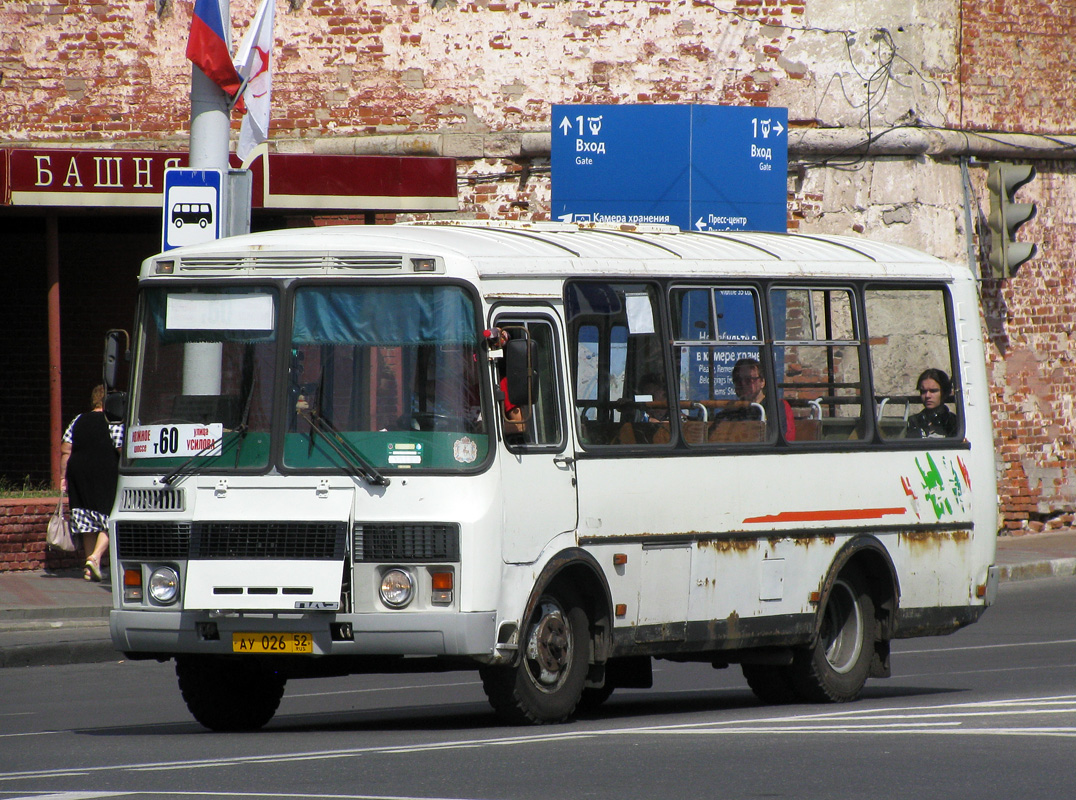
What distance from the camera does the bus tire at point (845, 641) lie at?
36.1ft

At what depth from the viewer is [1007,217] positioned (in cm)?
2208

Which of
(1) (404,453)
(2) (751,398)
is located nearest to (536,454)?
(1) (404,453)

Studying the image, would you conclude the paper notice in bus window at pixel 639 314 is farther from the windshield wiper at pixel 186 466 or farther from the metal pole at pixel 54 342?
the metal pole at pixel 54 342

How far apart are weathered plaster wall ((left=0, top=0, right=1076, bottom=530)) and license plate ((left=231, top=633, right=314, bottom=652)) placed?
523 inches

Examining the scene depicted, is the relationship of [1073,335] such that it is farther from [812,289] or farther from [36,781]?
[36,781]

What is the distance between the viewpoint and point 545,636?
9.34 meters

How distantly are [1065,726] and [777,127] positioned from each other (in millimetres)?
11638

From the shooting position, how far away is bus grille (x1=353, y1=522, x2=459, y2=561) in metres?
8.83

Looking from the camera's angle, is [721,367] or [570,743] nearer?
[570,743]

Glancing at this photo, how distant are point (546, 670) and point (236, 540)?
1.68 m

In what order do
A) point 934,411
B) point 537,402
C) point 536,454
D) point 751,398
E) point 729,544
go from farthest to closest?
point 934,411
point 751,398
point 729,544
point 537,402
point 536,454

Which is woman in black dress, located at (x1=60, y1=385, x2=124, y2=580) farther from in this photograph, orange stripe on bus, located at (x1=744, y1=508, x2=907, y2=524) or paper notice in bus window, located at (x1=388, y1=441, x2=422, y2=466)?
paper notice in bus window, located at (x1=388, y1=441, x2=422, y2=466)

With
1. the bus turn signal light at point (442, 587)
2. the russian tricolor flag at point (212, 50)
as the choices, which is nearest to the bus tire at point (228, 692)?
the bus turn signal light at point (442, 587)

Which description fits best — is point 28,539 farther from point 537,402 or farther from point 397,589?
point 397,589
